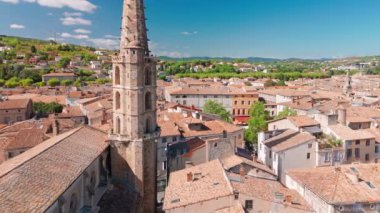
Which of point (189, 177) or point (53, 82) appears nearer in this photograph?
point (189, 177)

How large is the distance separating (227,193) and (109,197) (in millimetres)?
11248

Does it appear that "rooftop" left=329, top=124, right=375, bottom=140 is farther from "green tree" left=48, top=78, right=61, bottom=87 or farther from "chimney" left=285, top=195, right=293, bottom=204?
"green tree" left=48, top=78, right=61, bottom=87

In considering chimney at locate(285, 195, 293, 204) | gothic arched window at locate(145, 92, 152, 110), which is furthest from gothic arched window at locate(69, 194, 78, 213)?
chimney at locate(285, 195, 293, 204)

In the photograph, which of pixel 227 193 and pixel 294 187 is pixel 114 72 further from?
pixel 294 187

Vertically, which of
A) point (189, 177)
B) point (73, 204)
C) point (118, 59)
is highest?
point (118, 59)

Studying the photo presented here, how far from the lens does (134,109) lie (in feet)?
107

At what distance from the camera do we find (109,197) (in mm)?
31266

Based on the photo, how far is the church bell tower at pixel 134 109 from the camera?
3228cm

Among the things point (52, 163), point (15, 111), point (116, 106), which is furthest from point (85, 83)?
point (52, 163)

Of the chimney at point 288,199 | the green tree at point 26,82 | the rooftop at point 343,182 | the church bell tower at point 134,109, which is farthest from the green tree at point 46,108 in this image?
the chimney at point 288,199

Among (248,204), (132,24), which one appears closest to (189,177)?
(248,204)

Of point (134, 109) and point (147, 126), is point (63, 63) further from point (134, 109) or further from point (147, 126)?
point (134, 109)

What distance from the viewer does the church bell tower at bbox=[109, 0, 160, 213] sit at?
106 feet

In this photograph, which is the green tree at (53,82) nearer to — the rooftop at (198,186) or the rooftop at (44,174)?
the rooftop at (44,174)
